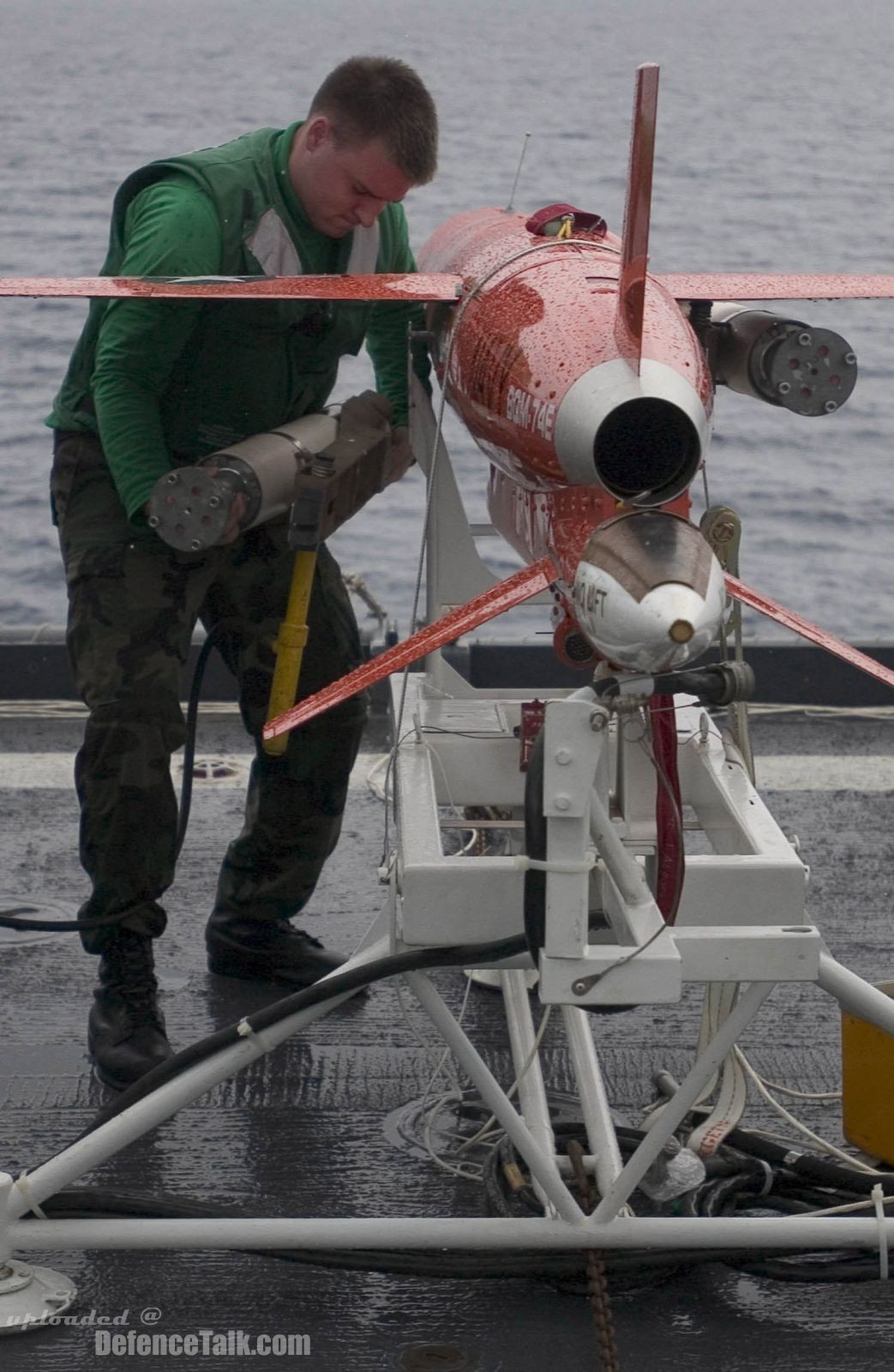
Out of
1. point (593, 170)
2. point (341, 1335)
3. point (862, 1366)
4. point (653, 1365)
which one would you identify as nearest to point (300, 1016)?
point (341, 1335)

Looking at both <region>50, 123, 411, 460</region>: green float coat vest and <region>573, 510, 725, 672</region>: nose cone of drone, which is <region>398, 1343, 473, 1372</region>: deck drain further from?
<region>50, 123, 411, 460</region>: green float coat vest

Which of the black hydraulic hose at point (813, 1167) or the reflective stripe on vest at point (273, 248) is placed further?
the reflective stripe on vest at point (273, 248)

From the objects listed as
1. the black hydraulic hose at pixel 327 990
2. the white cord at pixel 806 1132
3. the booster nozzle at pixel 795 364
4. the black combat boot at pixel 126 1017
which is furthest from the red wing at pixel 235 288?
the white cord at pixel 806 1132

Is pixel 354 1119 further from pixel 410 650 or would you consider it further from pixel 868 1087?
pixel 410 650

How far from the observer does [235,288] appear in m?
3.31

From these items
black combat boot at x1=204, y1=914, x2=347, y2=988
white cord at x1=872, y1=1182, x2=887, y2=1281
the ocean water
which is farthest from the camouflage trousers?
the ocean water

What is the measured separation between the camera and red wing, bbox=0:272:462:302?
3283 millimetres

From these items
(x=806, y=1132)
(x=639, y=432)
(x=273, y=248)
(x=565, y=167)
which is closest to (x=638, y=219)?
(x=639, y=432)

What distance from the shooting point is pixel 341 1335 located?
2.96 meters

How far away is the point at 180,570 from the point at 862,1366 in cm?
198

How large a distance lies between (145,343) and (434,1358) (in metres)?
1.93

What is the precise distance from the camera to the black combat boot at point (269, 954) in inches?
168

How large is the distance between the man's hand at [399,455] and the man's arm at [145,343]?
1.56ft

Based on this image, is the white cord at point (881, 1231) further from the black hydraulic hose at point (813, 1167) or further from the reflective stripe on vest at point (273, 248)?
the reflective stripe on vest at point (273, 248)
